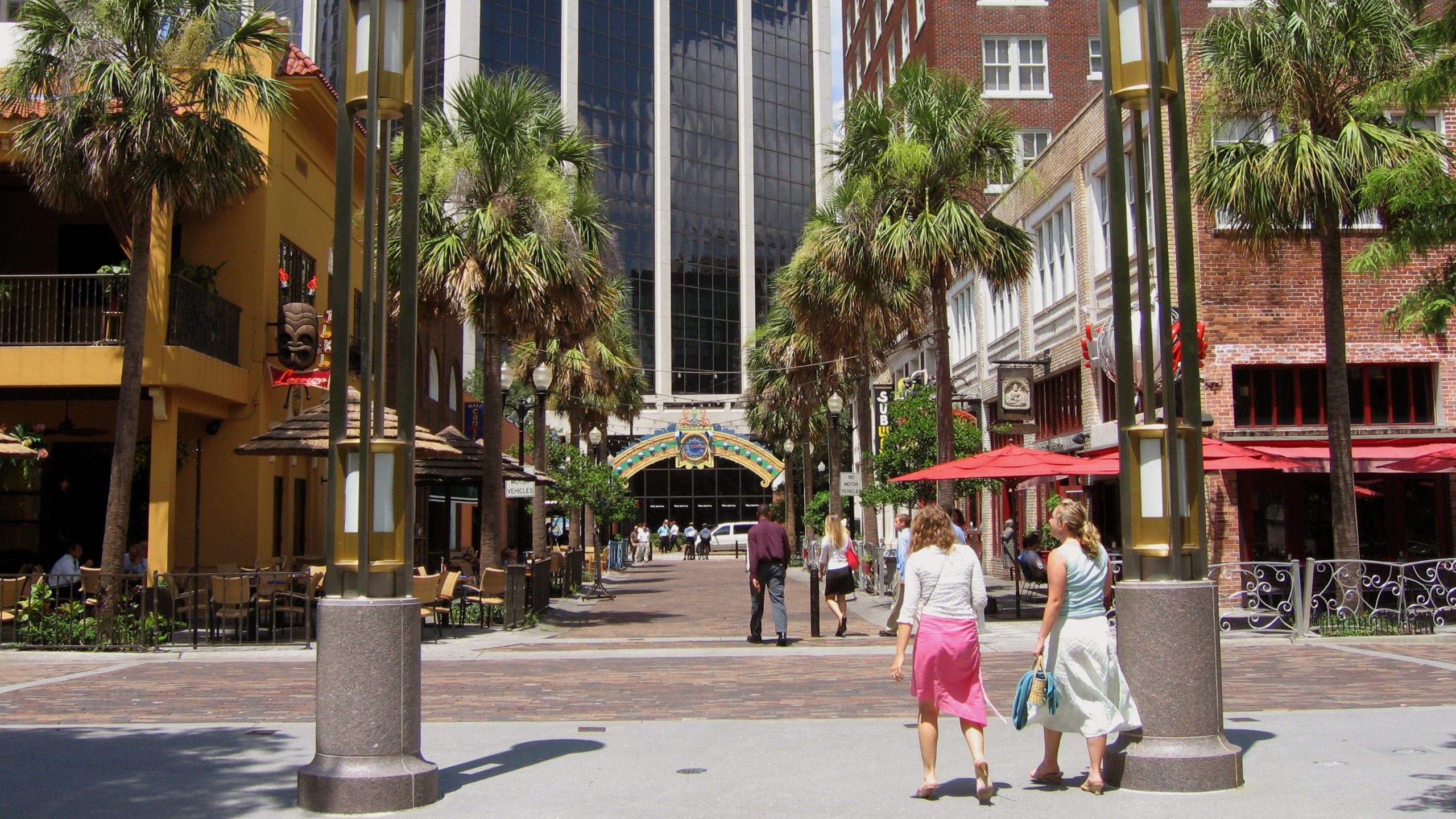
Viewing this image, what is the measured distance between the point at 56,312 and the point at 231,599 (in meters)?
5.91

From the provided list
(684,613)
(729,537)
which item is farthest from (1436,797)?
(729,537)

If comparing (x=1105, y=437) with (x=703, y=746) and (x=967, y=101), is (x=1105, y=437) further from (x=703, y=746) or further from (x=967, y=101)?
(x=703, y=746)

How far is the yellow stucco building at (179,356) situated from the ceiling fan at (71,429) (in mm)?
38

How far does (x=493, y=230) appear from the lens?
19562 millimetres

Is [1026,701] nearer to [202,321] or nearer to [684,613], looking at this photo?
[202,321]

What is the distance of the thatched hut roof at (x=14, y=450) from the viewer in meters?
16.2

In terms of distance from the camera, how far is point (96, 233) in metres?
22.1

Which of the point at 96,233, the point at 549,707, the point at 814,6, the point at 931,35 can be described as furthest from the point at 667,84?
the point at 549,707

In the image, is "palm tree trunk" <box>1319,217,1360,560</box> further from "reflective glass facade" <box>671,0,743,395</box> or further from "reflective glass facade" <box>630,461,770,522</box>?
"reflective glass facade" <box>671,0,743,395</box>

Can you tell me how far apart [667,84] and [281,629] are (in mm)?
76810

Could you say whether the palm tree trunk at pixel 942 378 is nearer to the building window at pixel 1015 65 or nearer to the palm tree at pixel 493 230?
the palm tree at pixel 493 230

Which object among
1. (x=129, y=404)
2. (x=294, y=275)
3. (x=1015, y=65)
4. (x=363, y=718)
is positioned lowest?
(x=363, y=718)

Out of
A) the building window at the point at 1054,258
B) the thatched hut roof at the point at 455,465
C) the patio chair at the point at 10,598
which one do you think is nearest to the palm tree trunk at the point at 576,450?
the thatched hut roof at the point at 455,465

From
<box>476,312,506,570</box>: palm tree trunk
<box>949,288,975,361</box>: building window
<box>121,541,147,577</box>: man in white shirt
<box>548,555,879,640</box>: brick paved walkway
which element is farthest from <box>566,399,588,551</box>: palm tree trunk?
<box>121,541,147,577</box>: man in white shirt
